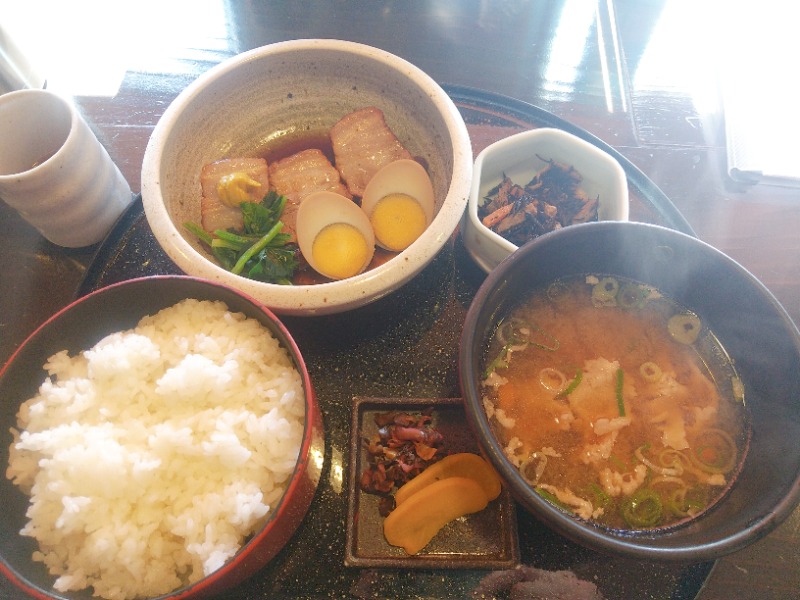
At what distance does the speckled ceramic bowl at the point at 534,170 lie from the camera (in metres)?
1.68

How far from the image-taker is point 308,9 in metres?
2.56

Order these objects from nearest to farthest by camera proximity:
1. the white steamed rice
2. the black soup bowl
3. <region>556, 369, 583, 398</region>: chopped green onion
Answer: the black soup bowl
the white steamed rice
<region>556, 369, 583, 398</region>: chopped green onion

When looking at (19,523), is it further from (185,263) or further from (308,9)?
(308,9)

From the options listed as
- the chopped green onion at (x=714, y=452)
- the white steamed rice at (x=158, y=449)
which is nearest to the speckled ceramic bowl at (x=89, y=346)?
the white steamed rice at (x=158, y=449)

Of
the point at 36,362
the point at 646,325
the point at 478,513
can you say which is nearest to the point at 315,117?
the point at 36,362

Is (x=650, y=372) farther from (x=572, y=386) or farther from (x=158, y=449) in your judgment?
(x=158, y=449)

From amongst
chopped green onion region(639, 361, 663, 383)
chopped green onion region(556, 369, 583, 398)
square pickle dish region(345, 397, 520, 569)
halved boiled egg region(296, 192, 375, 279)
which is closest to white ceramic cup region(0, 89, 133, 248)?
halved boiled egg region(296, 192, 375, 279)

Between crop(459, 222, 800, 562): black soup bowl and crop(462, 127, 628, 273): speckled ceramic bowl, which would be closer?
crop(459, 222, 800, 562): black soup bowl

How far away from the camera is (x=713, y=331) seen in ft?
4.61

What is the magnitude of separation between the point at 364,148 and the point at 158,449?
1.27 m

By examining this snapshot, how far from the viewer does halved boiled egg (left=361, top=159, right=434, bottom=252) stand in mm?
1839

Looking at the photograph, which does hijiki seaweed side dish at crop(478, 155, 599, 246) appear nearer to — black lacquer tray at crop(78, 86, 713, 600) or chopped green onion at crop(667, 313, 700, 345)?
black lacquer tray at crop(78, 86, 713, 600)

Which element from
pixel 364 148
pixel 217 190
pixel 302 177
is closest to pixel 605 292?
pixel 364 148

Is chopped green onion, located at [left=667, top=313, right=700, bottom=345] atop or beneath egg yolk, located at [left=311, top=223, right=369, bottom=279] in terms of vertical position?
atop
